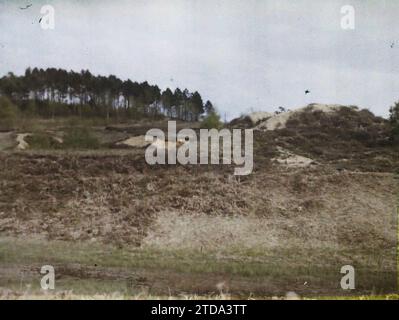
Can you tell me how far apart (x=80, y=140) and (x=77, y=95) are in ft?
65.3

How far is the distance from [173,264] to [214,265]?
148 centimetres

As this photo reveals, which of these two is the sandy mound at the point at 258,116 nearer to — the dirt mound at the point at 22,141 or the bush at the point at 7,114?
the dirt mound at the point at 22,141

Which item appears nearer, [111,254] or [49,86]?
[111,254]

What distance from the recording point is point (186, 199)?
2323 cm

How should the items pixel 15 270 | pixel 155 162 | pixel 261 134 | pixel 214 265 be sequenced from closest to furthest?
pixel 15 270, pixel 214 265, pixel 155 162, pixel 261 134

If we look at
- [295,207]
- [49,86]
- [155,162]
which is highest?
[49,86]

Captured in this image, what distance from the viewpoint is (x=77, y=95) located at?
55.2 m

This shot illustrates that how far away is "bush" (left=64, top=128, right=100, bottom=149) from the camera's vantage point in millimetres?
36250

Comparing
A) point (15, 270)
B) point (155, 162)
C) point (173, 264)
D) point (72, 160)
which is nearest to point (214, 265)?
point (173, 264)

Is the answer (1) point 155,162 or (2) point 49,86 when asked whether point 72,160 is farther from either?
(2) point 49,86

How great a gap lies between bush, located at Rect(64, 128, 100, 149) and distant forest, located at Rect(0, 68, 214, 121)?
13364 millimetres

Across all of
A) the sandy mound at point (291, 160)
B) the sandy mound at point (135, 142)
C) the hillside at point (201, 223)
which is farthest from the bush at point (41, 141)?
the sandy mound at point (291, 160)

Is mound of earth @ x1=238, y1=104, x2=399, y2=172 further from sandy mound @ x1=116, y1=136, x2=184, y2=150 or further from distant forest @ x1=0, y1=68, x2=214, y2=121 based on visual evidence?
distant forest @ x1=0, y1=68, x2=214, y2=121

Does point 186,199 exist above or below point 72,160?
below
